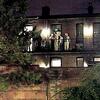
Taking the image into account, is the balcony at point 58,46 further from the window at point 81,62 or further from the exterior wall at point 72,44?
the window at point 81,62

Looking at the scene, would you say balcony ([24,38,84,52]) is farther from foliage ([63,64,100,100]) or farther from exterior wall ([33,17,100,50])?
foliage ([63,64,100,100])

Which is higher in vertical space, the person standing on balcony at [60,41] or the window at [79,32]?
the window at [79,32]

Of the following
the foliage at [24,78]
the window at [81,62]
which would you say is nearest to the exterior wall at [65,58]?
the window at [81,62]

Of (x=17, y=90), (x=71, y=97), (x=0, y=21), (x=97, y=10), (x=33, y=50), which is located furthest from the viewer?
(x=97, y=10)

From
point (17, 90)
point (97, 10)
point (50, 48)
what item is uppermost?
point (97, 10)

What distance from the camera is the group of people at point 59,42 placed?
3534 centimetres

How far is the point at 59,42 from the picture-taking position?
116ft

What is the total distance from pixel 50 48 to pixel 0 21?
20.7 meters

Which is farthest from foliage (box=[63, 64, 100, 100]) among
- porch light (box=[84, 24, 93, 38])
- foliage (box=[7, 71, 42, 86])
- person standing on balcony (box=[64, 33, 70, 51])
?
porch light (box=[84, 24, 93, 38])

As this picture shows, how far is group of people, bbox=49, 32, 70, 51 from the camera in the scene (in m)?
35.3

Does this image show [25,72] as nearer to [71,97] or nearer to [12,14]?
[12,14]

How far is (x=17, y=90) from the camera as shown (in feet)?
45.9

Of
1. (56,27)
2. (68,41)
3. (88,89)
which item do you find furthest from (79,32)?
(88,89)

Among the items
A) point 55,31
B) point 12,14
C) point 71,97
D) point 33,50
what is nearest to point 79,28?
point 55,31
